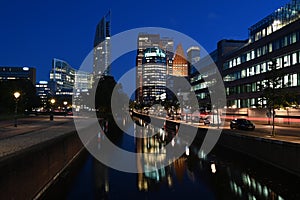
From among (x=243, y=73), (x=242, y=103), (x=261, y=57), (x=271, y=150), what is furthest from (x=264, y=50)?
(x=271, y=150)

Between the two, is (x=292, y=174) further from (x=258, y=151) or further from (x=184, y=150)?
(x=184, y=150)

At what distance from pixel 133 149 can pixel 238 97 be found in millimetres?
57966

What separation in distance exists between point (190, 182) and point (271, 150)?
6379mm

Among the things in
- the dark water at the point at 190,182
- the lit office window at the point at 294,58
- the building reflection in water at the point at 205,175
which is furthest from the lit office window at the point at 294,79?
the dark water at the point at 190,182

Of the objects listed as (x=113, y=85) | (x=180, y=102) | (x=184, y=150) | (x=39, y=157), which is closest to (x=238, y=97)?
(x=180, y=102)

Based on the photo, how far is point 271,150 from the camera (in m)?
19.6

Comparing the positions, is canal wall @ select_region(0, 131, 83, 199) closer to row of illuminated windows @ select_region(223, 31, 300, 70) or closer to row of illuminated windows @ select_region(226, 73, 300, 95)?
row of illuminated windows @ select_region(226, 73, 300, 95)

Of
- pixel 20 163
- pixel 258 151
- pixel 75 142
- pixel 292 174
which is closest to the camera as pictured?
pixel 20 163

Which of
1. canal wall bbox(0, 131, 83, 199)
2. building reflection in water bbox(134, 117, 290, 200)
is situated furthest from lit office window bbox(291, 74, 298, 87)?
canal wall bbox(0, 131, 83, 199)

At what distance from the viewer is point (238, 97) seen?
270 feet

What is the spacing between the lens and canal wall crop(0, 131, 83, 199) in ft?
31.1

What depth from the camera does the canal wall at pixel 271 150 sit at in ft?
54.8

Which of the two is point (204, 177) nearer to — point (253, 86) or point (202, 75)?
point (253, 86)

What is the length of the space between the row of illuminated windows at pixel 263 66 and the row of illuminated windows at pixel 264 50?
7.93 feet
